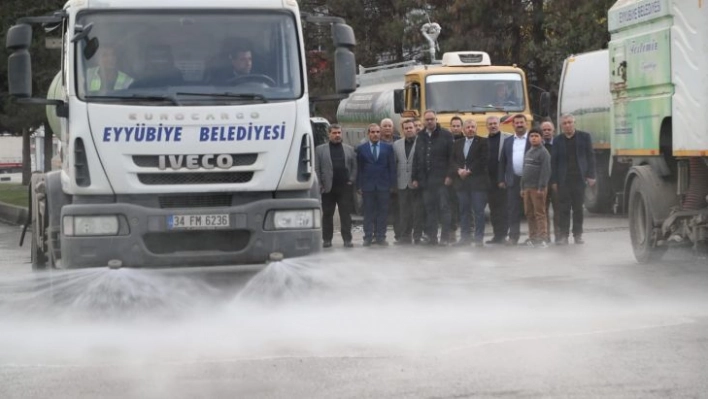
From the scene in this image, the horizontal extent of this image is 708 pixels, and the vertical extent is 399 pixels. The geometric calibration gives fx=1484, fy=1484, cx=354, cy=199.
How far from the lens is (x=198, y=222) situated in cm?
1217

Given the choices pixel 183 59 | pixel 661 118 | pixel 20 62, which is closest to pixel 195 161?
pixel 183 59

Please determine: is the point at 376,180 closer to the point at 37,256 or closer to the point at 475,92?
the point at 475,92

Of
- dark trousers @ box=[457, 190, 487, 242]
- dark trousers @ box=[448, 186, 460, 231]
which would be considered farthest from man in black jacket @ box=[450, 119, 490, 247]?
dark trousers @ box=[448, 186, 460, 231]

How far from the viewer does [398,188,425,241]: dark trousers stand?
2159 cm

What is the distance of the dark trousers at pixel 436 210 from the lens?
20969mm

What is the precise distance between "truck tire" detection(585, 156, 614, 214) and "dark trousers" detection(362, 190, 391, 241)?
717cm

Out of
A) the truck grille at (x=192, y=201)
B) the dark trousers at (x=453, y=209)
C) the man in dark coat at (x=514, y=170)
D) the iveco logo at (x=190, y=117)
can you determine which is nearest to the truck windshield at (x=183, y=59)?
the iveco logo at (x=190, y=117)

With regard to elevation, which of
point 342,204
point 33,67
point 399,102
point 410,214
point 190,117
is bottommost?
point 410,214

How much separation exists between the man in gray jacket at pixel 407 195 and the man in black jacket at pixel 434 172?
0.70ft

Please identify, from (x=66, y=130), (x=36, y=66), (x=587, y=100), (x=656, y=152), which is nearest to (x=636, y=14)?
(x=656, y=152)

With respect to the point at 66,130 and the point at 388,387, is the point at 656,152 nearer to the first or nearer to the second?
the point at 66,130

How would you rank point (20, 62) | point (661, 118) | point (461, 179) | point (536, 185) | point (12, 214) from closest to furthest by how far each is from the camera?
point (20, 62), point (661, 118), point (536, 185), point (461, 179), point (12, 214)

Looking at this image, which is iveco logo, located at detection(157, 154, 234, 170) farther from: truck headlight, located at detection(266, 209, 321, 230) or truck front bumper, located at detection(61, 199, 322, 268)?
truck headlight, located at detection(266, 209, 321, 230)

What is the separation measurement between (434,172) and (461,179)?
1.51 feet
